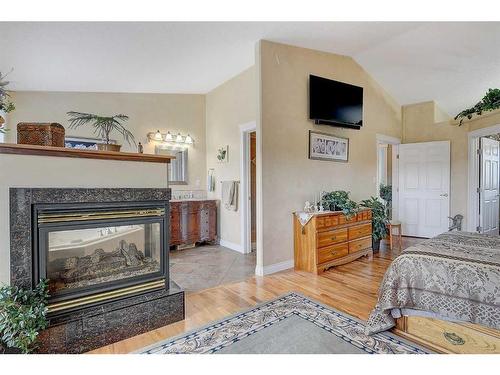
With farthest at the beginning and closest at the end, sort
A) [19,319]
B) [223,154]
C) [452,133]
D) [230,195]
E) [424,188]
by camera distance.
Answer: [424,188] < [452,133] < [223,154] < [230,195] < [19,319]

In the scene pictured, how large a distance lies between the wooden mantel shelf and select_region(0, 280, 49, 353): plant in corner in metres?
0.80

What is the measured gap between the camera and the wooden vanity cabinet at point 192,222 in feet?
14.5

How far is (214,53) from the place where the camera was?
339 cm

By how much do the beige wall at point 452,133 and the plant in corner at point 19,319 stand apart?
6.00 m

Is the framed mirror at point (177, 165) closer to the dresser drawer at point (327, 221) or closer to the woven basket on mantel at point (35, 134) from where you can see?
the dresser drawer at point (327, 221)

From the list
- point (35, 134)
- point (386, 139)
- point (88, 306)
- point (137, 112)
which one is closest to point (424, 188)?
point (386, 139)

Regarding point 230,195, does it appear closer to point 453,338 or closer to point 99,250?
point 99,250

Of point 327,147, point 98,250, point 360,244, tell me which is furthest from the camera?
point 327,147

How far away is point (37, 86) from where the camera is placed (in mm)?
3594

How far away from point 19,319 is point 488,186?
22.1 ft

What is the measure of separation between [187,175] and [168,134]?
2.62 feet

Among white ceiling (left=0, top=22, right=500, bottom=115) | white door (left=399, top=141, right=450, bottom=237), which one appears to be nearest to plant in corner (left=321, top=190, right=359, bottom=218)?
white ceiling (left=0, top=22, right=500, bottom=115)

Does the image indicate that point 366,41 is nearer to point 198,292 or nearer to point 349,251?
point 349,251
